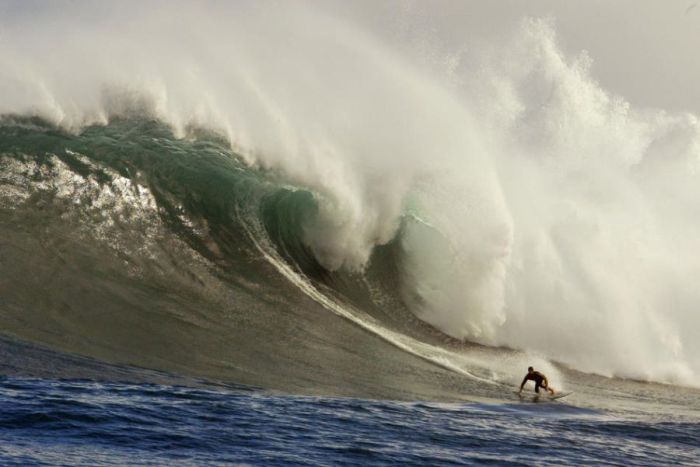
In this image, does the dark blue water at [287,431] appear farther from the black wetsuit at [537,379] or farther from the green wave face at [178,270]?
the black wetsuit at [537,379]

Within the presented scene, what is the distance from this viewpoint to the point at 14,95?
1836cm

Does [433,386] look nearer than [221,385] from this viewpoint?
No

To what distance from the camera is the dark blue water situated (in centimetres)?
742

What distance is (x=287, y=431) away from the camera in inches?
333

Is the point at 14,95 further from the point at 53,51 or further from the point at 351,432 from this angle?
the point at 351,432

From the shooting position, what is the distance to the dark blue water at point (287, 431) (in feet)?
24.3

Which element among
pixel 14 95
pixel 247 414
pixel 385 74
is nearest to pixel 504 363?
pixel 247 414

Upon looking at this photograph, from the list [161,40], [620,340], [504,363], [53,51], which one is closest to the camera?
[504,363]

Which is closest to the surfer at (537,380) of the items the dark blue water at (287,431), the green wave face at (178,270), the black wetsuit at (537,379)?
the black wetsuit at (537,379)

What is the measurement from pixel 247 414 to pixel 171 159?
934 centimetres

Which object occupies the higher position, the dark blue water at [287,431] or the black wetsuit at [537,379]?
the black wetsuit at [537,379]

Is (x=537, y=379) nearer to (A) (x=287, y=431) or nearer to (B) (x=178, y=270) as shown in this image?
(A) (x=287, y=431)

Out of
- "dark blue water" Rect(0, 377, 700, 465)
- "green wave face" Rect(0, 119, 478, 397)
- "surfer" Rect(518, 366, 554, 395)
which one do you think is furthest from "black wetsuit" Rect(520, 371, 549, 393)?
"dark blue water" Rect(0, 377, 700, 465)

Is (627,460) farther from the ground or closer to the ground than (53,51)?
closer to the ground
